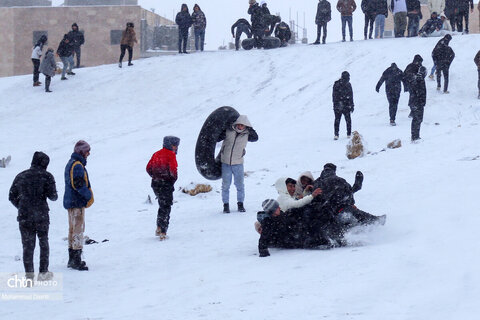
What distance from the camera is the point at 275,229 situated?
8312 mm

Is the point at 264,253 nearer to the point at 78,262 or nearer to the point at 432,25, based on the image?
the point at 78,262

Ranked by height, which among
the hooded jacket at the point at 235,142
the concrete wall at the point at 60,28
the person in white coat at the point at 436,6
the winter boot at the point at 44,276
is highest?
the concrete wall at the point at 60,28

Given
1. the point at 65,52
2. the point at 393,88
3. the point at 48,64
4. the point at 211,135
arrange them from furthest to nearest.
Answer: the point at 65,52, the point at 48,64, the point at 393,88, the point at 211,135

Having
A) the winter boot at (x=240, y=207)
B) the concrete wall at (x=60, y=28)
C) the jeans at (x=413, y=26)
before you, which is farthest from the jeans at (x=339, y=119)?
the concrete wall at (x=60, y=28)

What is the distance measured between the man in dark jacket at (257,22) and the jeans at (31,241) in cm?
1900

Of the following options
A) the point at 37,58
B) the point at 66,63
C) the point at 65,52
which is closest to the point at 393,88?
the point at 65,52

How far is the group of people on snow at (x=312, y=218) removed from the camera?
809cm

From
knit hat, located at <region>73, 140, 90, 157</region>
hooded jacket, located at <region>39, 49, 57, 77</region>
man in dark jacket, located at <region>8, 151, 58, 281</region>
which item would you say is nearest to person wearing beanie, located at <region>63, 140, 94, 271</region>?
knit hat, located at <region>73, 140, 90, 157</region>

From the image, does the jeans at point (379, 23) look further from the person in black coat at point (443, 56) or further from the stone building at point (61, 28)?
the stone building at point (61, 28)

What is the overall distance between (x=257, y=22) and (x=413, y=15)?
217 inches

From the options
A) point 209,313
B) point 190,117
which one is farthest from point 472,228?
point 190,117

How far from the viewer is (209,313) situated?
613 cm

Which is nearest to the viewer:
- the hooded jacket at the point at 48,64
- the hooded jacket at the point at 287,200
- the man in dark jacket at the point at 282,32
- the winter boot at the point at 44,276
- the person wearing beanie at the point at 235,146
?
the winter boot at the point at 44,276

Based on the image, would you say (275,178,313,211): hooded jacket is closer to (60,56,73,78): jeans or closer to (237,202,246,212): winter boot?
(237,202,246,212): winter boot
